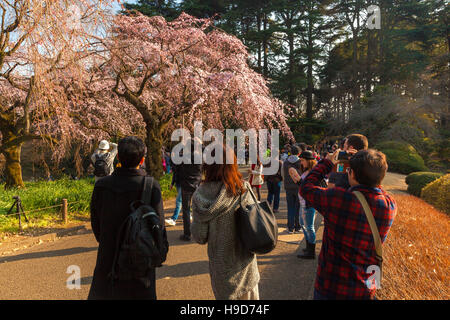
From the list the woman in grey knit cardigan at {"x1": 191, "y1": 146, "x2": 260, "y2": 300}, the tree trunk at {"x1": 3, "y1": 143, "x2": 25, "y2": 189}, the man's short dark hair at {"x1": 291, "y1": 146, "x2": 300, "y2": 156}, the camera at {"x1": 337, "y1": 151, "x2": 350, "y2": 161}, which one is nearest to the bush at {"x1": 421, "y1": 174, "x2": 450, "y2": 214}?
the man's short dark hair at {"x1": 291, "y1": 146, "x2": 300, "y2": 156}

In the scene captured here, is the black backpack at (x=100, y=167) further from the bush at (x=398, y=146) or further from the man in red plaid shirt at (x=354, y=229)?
the bush at (x=398, y=146)

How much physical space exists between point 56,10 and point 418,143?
69.0 ft

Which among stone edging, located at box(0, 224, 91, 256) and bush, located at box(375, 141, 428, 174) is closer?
stone edging, located at box(0, 224, 91, 256)

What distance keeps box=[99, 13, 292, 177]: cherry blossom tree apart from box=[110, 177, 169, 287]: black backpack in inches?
270

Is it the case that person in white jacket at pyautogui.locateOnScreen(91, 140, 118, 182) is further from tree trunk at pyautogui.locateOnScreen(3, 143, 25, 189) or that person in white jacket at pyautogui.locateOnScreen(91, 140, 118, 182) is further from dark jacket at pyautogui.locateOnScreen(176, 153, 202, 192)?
tree trunk at pyautogui.locateOnScreen(3, 143, 25, 189)

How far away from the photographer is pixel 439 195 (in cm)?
753

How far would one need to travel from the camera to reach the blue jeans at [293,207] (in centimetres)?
514

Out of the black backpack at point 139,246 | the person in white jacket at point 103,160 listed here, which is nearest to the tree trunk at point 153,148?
the person in white jacket at point 103,160

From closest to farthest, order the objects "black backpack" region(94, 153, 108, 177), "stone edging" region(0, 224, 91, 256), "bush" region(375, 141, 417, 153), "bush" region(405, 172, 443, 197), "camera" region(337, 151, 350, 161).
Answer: "camera" region(337, 151, 350, 161), "stone edging" region(0, 224, 91, 256), "black backpack" region(94, 153, 108, 177), "bush" region(405, 172, 443, 197), "bush" region(375, 141, 417, 153)

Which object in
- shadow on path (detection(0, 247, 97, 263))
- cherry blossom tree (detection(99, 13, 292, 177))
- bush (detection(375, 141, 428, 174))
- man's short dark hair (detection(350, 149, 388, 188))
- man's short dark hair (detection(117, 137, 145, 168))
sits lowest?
shadow on path (detection(0, 247, 97, 263))

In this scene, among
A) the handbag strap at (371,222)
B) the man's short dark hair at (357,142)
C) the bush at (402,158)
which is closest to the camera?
the handbag strap at (371,222)

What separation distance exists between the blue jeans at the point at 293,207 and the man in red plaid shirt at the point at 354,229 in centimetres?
331

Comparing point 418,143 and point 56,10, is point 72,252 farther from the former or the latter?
point 418,143

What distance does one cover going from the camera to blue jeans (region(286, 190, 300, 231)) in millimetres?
5137
